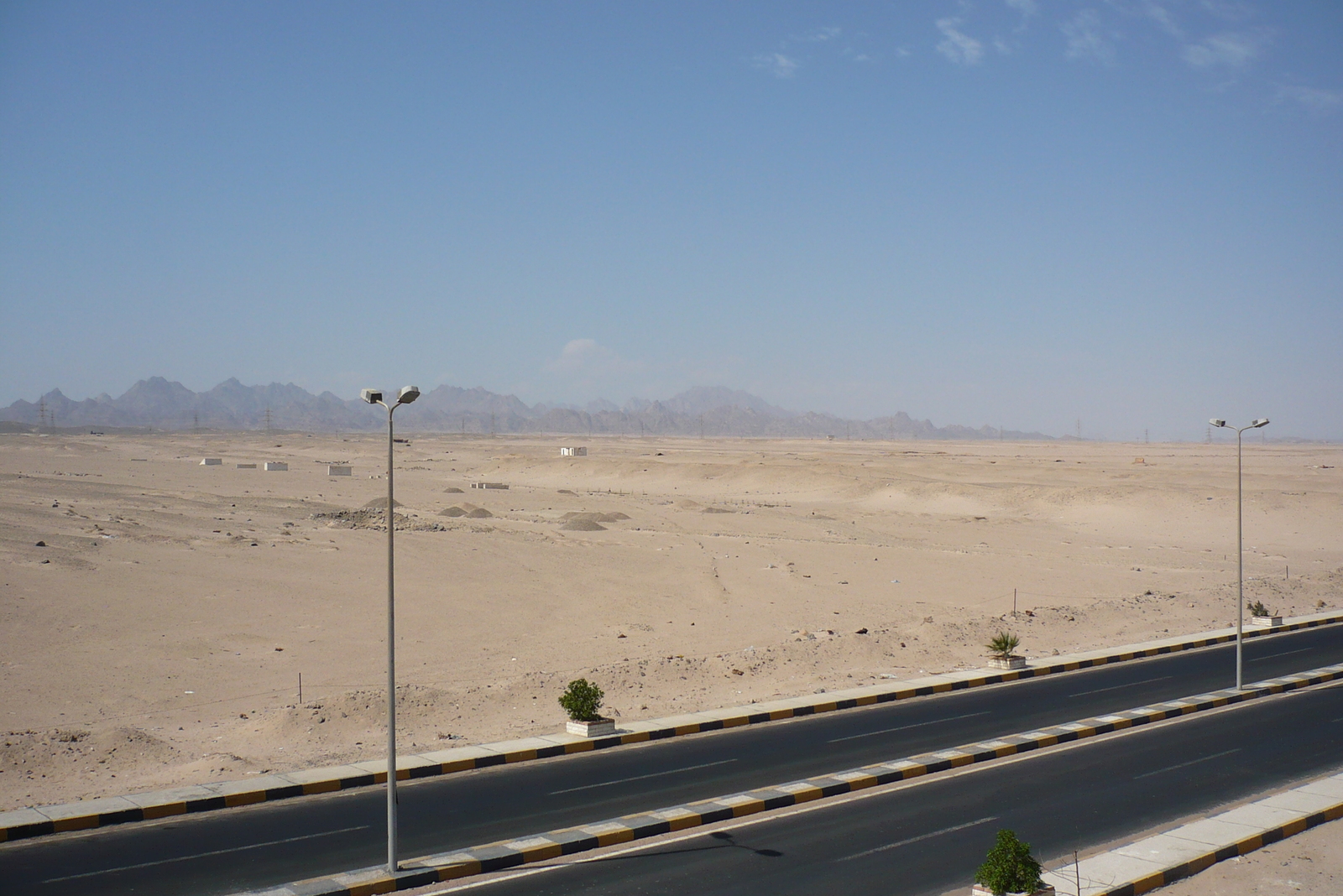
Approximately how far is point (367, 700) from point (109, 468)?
82.1 meters

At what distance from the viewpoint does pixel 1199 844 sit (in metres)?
13.2

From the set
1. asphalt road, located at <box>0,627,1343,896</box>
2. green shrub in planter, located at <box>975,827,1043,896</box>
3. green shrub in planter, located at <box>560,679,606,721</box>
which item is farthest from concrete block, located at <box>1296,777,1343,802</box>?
green shrub in planter, located at <box>560,679,606,721</box>

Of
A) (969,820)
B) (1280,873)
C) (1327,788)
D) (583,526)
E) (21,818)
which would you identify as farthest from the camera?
(583,526)

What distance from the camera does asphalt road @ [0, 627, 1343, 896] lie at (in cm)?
1230

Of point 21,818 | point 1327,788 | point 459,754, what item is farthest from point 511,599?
point 1327,788

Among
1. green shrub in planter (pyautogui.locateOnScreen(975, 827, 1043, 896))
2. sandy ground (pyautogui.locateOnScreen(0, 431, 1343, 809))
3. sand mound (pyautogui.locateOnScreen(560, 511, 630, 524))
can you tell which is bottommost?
sandy ground (pyautogui.locateOnScreen(0, 431, 1343, 809))

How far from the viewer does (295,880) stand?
11.9 m

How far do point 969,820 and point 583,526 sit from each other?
4089cm

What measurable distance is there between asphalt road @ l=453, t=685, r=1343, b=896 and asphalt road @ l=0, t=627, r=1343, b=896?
4.96ft

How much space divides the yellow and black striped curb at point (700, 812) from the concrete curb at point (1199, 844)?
13.2 feet

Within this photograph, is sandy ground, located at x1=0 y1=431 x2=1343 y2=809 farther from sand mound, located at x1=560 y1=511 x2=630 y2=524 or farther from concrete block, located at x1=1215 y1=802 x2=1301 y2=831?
concrete block, located at x1=1215 y1=802 x2=1301 y2=831

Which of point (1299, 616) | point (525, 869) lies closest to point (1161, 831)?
point (525, 869)

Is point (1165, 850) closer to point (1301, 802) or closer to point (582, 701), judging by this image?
point (1301, 802)

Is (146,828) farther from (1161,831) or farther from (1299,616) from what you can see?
(1299,616)
